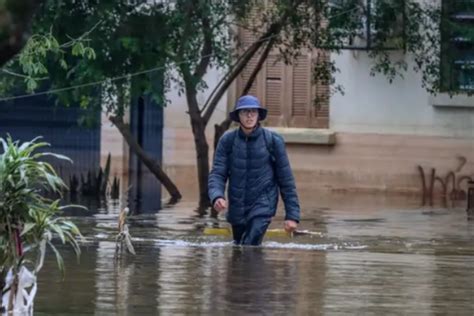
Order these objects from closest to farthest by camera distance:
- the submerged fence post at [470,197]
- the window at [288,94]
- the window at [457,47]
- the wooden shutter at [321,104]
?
the submerged fence post at [470,197] < the window at [457,47] < the wooden shutter at [321,104] < the window at [288,94]

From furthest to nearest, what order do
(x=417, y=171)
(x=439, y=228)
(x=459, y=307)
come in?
(x=417, y=171) < (x=439, y=228) < (x=459, y=307)

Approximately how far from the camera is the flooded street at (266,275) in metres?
8.98

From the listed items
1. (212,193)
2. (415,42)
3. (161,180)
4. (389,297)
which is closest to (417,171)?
(415,42)

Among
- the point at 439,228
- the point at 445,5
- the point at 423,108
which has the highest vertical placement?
the point at 445,5

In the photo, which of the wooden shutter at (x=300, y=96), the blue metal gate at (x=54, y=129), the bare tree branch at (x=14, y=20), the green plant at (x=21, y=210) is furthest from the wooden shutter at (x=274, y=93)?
the bare tree branch at (x=14, y=20)

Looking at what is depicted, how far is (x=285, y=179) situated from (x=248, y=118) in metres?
0.65

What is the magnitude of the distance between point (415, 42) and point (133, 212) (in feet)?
18.1

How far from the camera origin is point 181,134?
2536 centimetres

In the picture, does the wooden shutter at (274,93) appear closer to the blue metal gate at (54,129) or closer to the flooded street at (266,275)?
the blue metal gate at (54,129)

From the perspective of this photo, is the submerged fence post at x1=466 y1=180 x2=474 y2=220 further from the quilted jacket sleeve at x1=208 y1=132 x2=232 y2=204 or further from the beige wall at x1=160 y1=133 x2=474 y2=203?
the quilted jacket sleeve at x1=208 y1=132 x2=232 y2=204

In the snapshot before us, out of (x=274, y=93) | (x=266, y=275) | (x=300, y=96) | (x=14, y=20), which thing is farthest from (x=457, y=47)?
(x=14, y=20)

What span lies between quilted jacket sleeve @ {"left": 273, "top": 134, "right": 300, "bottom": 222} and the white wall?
12.3 metres

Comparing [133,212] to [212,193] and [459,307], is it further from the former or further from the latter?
[459,307]

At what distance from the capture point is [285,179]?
12.3 metres
